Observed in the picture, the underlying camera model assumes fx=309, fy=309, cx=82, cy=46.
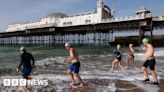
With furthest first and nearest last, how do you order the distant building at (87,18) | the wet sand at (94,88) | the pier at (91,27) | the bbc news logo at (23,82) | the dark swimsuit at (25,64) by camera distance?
1. the distant building at (87,18)
2. the pier at (91,27)
3. the wet sand at (94,88)
4. the bbc news logo at (23,82)
5. the dark swimsuit at (25,64)

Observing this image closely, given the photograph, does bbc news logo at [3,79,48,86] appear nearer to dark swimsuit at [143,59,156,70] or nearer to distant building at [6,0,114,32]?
dark swimsuit at [143,59,156,70]

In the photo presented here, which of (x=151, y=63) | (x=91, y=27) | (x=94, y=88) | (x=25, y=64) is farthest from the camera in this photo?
(x=91, y=27)

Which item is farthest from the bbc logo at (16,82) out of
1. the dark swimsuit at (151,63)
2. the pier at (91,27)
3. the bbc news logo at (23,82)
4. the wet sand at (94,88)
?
the pier at (91,27)

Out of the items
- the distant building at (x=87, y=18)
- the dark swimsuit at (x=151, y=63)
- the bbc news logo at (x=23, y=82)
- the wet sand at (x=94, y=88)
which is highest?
the distant building at (x=87, y=18)

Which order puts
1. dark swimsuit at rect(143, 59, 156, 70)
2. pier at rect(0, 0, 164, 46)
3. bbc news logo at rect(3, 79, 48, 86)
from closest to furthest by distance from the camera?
bbc news logo at rect(3, 79, 48, 86) < dark swimsuit at rect(143, 59, 156, 70) < pier at rect(0, 0, 164, 46)

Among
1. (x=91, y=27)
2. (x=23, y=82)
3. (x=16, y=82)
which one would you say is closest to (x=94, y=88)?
(x=23, y=82)

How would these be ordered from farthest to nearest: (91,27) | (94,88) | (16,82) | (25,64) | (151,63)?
(91,27), (151,63), (16,82), (94,88), (25,64)

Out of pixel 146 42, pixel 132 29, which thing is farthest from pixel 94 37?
pixel 146 42

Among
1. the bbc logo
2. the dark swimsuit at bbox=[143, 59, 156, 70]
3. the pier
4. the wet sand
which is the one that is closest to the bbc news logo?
the bbc logo

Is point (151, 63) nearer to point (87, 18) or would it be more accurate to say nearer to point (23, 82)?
point (23, 82)

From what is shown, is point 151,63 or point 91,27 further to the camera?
point 91,27

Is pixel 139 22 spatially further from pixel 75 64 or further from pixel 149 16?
pixel 75 64

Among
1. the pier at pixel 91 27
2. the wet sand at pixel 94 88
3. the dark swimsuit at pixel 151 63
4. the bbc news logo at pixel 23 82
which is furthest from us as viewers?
the pier at pixel 91 27

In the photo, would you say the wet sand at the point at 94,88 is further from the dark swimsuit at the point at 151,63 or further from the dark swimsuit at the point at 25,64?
the dark swimsuit at the point at 151,63
